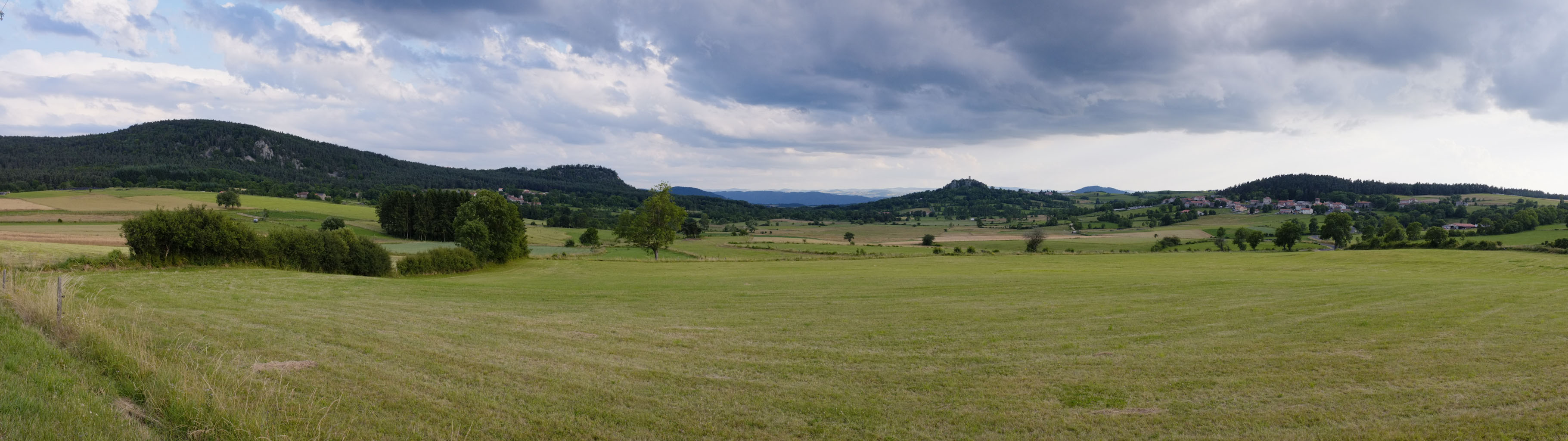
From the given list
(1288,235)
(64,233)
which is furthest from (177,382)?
(1288,235)

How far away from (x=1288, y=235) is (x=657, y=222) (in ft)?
247

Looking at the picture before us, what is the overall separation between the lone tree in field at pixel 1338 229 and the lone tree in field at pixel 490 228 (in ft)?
321

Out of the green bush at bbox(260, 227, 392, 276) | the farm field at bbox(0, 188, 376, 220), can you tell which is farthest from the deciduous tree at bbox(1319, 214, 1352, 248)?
the farm field at bbox(0, 188, 376, 220)

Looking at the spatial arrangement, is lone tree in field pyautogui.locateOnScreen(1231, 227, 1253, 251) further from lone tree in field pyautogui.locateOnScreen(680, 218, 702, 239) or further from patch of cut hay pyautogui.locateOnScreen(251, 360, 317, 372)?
patch of cut hay pyautogui.locateOnScreen(251, 360, 317, 372)

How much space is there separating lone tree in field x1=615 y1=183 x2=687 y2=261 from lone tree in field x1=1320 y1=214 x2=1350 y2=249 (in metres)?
84.3

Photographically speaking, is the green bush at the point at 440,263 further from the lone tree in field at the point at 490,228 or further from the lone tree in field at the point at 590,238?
the lone tree in field at the point at 590,238

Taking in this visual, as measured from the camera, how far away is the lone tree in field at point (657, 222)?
207 ft

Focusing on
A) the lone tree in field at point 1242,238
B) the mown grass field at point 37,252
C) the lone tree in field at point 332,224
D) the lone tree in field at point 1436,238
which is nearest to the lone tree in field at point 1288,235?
the lone tree in field at point 1242,238

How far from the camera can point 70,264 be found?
82.5 ft

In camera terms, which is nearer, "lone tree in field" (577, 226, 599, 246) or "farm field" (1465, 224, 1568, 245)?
"farm field" (1465, 224, 1568, 245)

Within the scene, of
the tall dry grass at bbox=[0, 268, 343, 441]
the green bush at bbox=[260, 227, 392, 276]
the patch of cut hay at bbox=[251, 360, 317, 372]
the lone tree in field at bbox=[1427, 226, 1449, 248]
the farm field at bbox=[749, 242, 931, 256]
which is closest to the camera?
the tall dry grass at bbox=[0, 268, 343, 441]

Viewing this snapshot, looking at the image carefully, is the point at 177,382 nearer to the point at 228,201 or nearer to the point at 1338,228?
the point at 1338,228

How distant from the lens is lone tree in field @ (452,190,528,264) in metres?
48.8

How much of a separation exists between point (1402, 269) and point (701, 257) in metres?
53.1
